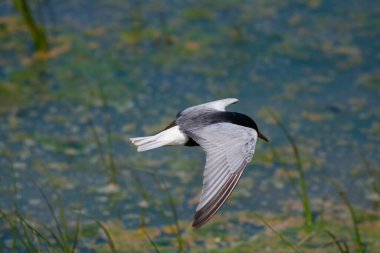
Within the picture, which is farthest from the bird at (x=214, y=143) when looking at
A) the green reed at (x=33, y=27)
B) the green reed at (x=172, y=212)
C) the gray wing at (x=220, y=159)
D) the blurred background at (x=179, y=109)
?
the green reed at (x=33, y=27)

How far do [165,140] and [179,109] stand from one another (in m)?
1.64

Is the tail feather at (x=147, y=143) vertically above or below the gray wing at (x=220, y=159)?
below

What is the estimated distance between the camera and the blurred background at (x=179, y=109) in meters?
3.44

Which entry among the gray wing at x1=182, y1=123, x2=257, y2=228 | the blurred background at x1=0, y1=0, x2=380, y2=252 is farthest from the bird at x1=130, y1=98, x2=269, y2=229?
the blurred background at x1=0, y1=0, x2=380, y2=252

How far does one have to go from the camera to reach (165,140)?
2.55 meters

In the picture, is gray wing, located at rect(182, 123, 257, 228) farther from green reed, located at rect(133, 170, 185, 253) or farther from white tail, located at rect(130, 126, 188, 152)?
green reed, located at rect(133, 170, 185, 253)

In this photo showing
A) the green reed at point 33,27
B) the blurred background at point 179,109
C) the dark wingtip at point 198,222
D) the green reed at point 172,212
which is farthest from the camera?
the green reed at point 33,27

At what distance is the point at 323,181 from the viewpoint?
380 cm

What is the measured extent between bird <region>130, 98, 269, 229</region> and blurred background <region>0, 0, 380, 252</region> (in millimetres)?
426

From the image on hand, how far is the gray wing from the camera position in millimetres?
2049

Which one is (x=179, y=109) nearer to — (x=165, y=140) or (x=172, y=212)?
(x=172, y=212)

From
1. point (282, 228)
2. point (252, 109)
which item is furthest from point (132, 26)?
A: point (282, 228)

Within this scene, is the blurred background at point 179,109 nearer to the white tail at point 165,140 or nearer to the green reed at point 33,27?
the green reed at point 33,27

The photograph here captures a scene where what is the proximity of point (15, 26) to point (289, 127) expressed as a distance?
1722mm
